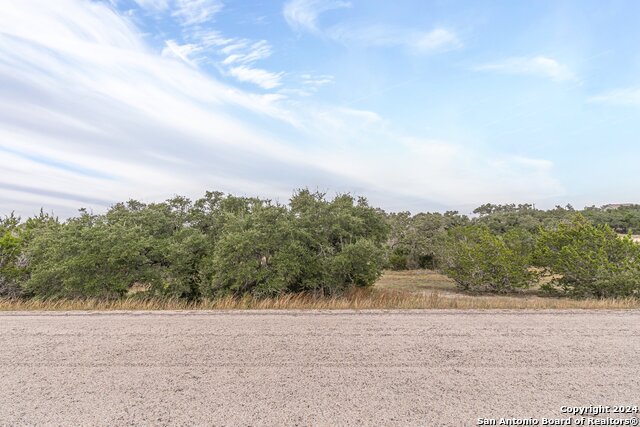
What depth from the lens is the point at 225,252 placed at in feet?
37.8

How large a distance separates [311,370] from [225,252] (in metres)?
7.79

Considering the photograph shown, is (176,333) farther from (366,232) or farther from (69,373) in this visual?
(366,232)

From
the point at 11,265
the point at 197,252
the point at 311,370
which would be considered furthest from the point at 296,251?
the point at 11,265

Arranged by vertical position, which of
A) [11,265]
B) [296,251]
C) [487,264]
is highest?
[296,251]

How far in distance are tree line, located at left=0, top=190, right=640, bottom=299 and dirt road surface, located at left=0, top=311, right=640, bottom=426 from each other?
180 inches

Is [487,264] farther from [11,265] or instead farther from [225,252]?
[11,265]

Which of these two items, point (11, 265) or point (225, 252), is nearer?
point (225, 252)

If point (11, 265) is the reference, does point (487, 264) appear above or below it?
above

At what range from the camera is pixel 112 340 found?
19.1ft

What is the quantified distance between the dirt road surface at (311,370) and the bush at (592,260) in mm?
9538

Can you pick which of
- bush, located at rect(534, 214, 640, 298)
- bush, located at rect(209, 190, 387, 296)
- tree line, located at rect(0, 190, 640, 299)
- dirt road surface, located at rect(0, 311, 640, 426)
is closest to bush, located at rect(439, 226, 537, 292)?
bush, located at rect(534, 214, 640, 298)

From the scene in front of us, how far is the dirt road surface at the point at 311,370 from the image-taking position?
3471 millimetres

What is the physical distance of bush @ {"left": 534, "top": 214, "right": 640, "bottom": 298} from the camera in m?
14.4

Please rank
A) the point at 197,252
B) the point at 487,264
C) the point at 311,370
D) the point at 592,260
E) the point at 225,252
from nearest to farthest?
the point at 311,370, the point at 225,252, the point at 197,252, the point at 592,260, the point at 487,264
